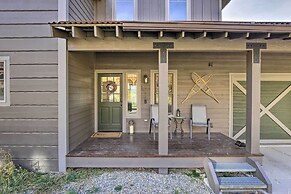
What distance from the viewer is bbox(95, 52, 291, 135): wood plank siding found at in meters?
6.73

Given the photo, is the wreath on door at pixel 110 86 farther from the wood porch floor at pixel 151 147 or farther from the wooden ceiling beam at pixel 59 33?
the wooden ceiling beam at pixel 59 33

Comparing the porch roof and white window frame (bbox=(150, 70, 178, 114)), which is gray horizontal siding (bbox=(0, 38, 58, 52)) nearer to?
the porch roof

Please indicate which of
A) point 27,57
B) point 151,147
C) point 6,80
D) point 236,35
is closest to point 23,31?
point 27,57

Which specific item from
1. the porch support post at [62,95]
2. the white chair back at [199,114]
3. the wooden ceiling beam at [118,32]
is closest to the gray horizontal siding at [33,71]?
the porch support post at [62,95]

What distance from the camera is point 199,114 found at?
6.54m

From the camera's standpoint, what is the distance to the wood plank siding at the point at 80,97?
470cm

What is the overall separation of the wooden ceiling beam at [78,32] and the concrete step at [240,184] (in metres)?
3.55

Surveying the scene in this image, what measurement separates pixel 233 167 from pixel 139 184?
69.9 inches

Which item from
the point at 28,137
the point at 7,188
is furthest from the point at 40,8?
the point at 7,188

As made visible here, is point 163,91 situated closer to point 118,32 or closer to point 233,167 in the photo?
point 118,32

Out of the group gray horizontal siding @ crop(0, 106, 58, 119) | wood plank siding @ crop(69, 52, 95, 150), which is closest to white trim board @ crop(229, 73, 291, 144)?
wood plank siding @ crop(69, 52, 95, 150)

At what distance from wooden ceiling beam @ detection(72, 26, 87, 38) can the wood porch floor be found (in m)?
2.29

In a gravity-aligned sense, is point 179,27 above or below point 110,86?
above

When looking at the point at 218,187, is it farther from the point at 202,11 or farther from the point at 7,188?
the point at 202,11
